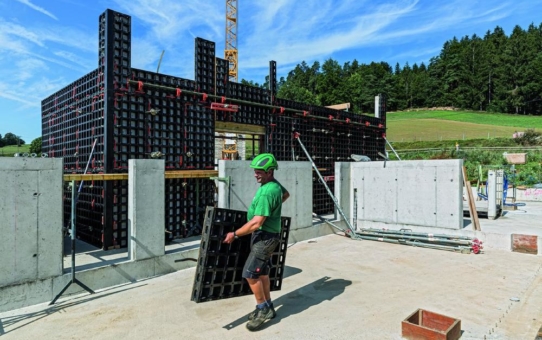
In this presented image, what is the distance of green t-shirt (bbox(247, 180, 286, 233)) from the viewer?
320cm

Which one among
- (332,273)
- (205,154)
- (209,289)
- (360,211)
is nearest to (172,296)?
(209,289)

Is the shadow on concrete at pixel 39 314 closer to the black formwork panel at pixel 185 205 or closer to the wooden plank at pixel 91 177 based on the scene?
the wooden plank at pixel 91 177

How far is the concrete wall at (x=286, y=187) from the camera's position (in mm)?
6234

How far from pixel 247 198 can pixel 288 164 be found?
4.75 ft

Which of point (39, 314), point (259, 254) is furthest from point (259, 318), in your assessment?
point (39, 314)

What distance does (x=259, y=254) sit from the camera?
326cm

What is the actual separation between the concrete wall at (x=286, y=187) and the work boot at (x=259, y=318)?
2990 millimetres

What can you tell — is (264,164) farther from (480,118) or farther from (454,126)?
(480,118)

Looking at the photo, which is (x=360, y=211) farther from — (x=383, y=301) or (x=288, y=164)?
(x=383, y=301)

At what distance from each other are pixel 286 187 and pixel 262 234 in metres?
4.20

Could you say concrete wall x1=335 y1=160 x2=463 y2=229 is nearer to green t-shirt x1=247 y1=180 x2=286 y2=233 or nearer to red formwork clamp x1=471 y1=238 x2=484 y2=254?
red formwork clamp x1=471 y1=238 x2=484 y2=254

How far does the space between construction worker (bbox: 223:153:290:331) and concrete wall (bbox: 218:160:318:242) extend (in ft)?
9.41

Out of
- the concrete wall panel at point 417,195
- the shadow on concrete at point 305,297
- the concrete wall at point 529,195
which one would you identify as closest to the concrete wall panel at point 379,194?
the concrete wall panel at point 417,195

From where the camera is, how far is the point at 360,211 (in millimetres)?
9203
